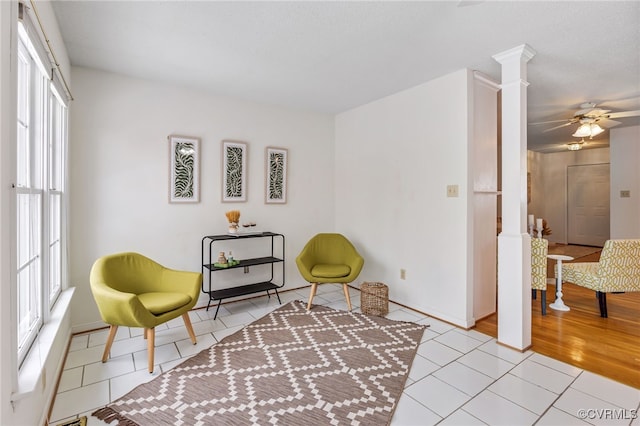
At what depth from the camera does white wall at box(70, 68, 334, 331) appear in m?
2.91

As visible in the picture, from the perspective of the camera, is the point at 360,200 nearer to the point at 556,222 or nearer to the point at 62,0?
the point at 62,0

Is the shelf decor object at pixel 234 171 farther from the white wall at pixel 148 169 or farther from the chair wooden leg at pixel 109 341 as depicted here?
the chair wooden leg at pixel 109 341

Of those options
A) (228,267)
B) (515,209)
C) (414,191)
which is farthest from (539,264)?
(228,267)

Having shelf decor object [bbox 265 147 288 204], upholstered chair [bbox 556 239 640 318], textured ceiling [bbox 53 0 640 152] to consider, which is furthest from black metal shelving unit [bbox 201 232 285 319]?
upholstered chair [bbox 556 239 640 318]

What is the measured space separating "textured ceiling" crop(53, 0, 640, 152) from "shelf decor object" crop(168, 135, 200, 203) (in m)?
Result: 0.63

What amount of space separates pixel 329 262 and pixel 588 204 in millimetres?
7136

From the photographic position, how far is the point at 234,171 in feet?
12.3

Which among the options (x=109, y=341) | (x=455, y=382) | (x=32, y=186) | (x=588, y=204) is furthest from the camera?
(x=588, y=204)

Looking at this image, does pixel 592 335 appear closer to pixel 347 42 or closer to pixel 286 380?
pixel 286 380

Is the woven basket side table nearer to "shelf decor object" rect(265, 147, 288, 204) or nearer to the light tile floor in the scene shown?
the light tile floor

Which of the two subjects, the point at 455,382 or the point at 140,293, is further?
the point at 140,293

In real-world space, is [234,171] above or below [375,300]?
above

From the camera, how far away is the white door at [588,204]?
23.3ft

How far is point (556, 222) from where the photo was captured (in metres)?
7.84
